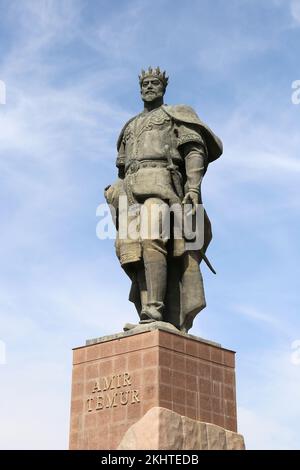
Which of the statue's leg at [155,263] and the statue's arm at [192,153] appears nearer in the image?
the statue's leg at [155,263]

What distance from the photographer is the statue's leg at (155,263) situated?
12.7 m

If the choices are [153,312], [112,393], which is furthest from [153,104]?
[112,393]

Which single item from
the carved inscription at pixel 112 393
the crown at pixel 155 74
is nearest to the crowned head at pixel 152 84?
the crown at pixel 155 74

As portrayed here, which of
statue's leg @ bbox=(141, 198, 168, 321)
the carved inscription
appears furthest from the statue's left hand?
the carved inscription

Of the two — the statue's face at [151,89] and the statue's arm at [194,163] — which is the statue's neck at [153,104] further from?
the statue's arm at [194,163]

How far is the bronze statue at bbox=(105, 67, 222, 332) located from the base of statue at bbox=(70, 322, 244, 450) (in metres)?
0.53

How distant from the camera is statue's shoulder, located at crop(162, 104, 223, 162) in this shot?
1350 centimetres

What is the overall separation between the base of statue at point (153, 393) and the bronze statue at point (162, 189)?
21.0 inches

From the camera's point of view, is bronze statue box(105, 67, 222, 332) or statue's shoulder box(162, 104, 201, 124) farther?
statue's shoulder box(162, 104, 201, 124)

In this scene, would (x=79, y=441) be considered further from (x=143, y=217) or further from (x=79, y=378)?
(x=143, y=217)

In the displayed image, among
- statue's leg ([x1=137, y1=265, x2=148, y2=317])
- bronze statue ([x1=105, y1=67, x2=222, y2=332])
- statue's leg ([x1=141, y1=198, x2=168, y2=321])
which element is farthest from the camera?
statue's leg ([x1=137, y1=265, x2=148, y2=317])

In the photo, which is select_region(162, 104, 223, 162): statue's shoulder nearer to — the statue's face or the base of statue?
the statue's face
